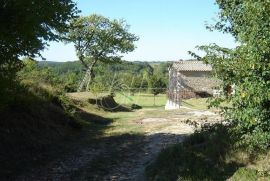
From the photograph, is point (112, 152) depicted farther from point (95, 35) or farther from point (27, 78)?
point (95, 35)

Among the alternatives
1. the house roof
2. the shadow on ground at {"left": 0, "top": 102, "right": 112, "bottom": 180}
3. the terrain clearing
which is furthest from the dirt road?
the house roof

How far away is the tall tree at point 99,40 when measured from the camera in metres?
59.1

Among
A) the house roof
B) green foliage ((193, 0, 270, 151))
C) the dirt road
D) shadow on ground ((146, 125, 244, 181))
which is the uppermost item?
the house roof

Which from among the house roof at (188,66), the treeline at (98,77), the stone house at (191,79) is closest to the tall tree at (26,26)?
the treeline at (98,77)

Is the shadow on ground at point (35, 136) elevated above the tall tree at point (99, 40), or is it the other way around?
the tall tree at point (99, 40)

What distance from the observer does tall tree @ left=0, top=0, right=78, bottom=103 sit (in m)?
9.68

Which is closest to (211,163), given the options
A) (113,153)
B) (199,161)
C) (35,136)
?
(199,161)

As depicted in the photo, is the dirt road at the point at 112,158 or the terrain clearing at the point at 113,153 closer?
the dirt road at the point at 112,158

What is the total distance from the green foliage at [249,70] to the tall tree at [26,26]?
4167mm

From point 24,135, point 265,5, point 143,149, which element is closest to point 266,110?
point 265,5

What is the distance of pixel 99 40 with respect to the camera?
59250mm

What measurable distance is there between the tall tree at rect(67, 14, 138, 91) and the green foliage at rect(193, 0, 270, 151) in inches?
1971

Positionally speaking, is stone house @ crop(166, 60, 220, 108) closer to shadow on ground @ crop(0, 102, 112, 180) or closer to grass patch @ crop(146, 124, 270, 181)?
shadow on ground @ crop(0, 102, 112, 180)

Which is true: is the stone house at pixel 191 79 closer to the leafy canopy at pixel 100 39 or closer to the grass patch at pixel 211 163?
the leafy canopy at pixel 100 39
